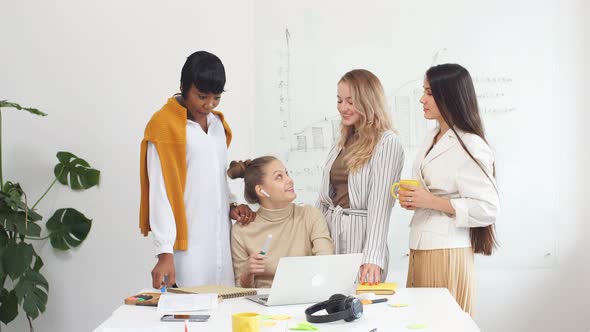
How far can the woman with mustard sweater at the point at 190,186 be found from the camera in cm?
265

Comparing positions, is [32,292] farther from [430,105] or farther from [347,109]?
[430,105]

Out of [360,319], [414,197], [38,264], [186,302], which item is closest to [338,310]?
[360,319]

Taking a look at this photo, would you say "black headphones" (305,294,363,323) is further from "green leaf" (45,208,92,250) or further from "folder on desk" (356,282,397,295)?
"green leaf" (45,208,92,250)

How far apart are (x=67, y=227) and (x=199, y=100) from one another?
1.74 metres

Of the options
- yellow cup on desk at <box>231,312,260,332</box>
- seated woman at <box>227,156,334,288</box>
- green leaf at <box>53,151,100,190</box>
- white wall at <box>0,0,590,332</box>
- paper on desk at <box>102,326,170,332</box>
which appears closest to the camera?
yellow cup on desk at <box>231,312,260,332</box>

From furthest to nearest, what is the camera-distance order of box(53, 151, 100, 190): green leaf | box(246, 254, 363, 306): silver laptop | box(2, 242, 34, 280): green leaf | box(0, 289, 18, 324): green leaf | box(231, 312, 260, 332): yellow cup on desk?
1. box(53, 151, 100, 190): green leaf
2. box(0, 289, 18, 324): green leaf
3. box(2, 242, 34, 280): green leaf
4. box(246, 254, 363, 306): silver laptop
5. box(231, 312, 260, 332): yellow cup on desk

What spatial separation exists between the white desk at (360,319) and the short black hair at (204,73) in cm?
80

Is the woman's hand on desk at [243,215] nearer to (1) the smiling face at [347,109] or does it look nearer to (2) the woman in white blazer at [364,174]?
(2) the woman in white blazer at [364,174]

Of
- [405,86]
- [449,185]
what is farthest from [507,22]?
[449,185]

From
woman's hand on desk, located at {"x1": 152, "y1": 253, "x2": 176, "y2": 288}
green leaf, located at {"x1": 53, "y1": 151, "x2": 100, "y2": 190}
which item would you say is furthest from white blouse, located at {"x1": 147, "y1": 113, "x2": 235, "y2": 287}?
green leaf, located at {"x1": 53, "y1": 151, "x2": 100, "y2": 190}

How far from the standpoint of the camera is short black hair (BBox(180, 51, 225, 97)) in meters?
2.66

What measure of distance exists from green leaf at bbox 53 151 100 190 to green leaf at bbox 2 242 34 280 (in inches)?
17.8

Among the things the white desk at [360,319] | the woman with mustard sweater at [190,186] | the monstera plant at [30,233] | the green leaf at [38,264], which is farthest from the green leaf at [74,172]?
the white desk at [360,319]

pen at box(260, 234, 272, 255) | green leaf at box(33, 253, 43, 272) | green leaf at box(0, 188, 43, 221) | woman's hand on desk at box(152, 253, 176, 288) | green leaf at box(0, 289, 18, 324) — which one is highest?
green leaf at box(0, 188, 43, 221)
